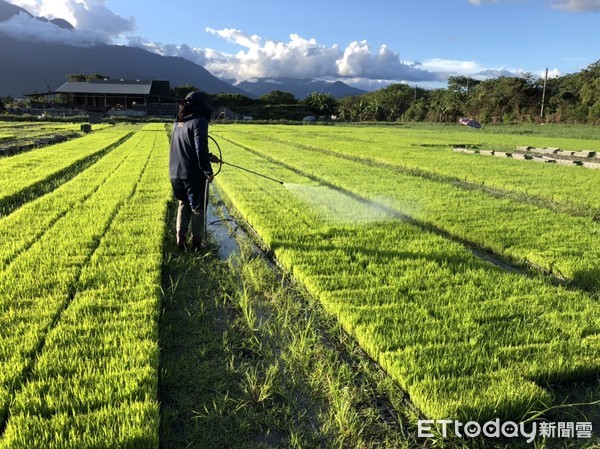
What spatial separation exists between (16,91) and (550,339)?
24341 centimetres

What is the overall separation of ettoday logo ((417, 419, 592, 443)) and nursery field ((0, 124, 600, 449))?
0.11 feet

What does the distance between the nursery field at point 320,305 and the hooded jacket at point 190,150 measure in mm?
882

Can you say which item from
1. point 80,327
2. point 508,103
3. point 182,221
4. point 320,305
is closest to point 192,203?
point 182,221

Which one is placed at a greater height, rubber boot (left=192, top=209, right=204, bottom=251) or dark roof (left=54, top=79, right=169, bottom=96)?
dark roof (left=54, top=79, right=169, bottom=96)

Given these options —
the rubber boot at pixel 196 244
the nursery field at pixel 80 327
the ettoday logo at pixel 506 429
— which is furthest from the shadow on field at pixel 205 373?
the rubber boot at pixel 196 244

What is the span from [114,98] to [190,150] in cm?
6893

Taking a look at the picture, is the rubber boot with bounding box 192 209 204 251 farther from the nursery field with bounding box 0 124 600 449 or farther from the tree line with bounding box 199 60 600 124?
the tree line with bounding box 199 60 600 124

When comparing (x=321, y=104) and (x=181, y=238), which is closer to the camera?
(x=181, y=238)

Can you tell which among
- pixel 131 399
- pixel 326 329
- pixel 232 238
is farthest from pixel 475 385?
pixel 232 238

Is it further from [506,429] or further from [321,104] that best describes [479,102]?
[506,429]

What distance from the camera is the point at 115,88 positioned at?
6619 centimetres

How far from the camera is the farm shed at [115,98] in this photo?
208 feet

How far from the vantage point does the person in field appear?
4695 mm

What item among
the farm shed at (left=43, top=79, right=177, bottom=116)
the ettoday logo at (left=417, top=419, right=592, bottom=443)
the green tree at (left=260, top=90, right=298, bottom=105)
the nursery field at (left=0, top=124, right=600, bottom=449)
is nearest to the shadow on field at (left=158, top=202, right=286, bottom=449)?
the nursery field at (left=0, top=124, right=600, bottom=449)
